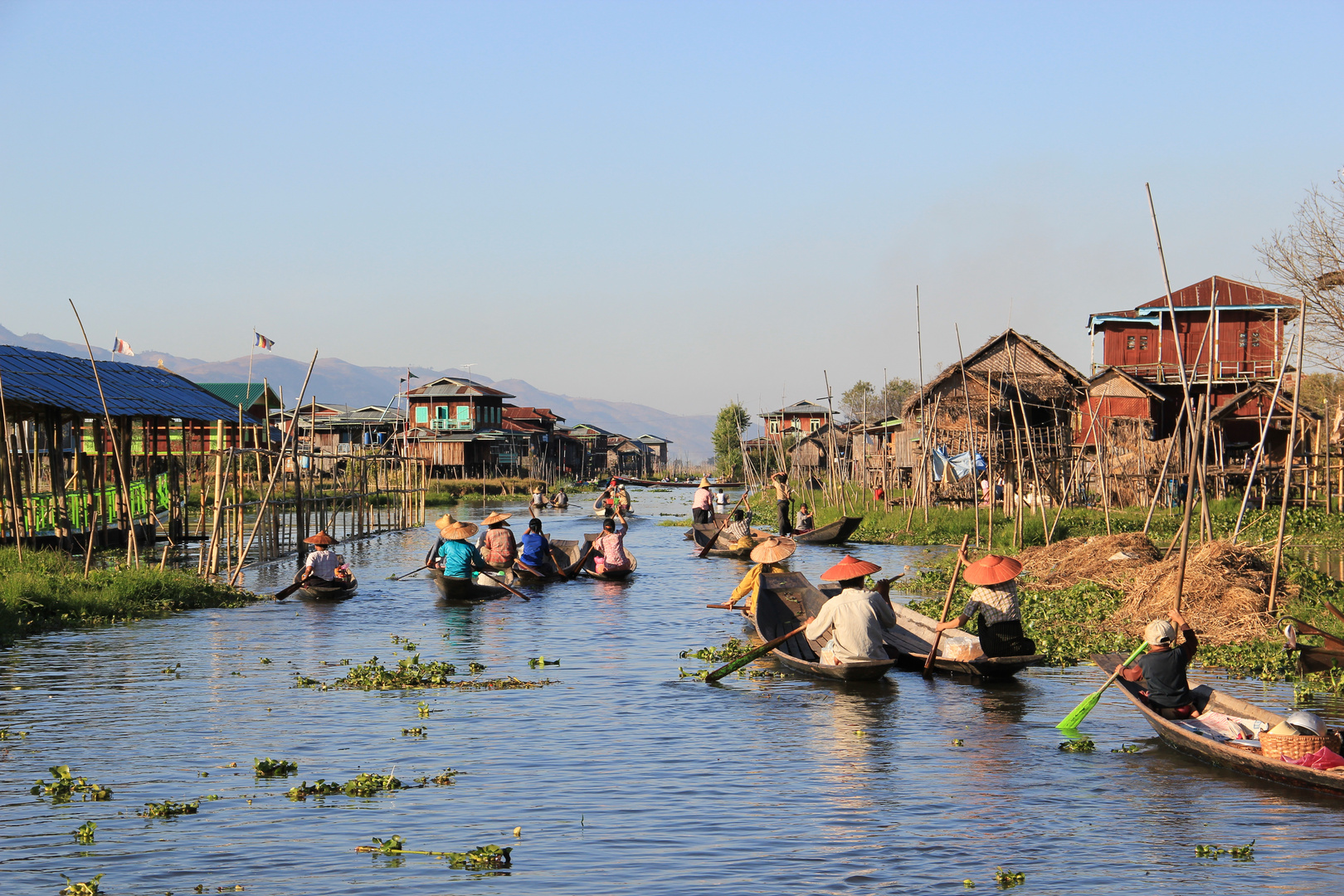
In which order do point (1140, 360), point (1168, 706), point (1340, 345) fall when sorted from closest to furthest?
point (1168, 706) → point (1340, 345) → point (1140, 360)

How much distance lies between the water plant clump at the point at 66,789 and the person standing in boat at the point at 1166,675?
25.6 feet

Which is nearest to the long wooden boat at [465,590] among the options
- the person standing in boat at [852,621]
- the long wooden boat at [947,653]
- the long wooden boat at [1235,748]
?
the long wooden boat at [947,653]

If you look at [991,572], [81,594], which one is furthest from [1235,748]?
[81,594]

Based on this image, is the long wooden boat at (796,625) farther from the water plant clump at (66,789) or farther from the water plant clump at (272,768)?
the water plant clump at (66,789)

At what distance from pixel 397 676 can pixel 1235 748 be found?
25.8 feet

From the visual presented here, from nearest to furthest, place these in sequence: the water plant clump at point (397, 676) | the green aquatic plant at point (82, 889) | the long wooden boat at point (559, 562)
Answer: the green aquatic plant at point (82, 889) < the water plant clump at point (397, 676) < the long wooden boat at point (559, 562)

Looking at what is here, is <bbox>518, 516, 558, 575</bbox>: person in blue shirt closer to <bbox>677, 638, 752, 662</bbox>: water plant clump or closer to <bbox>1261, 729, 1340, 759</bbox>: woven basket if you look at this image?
<bbox>677, 638, 752, 662</bbox>: water plant clump

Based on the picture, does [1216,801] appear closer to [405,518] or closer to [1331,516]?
[1331,516]

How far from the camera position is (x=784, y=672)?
12961 millimetres

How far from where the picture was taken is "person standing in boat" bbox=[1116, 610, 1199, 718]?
9.34 m

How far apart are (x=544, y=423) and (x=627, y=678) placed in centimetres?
7304

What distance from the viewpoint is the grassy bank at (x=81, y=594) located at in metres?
14.8

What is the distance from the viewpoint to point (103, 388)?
22438mm

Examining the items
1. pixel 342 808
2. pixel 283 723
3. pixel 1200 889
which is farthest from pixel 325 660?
pixel 1200 889
